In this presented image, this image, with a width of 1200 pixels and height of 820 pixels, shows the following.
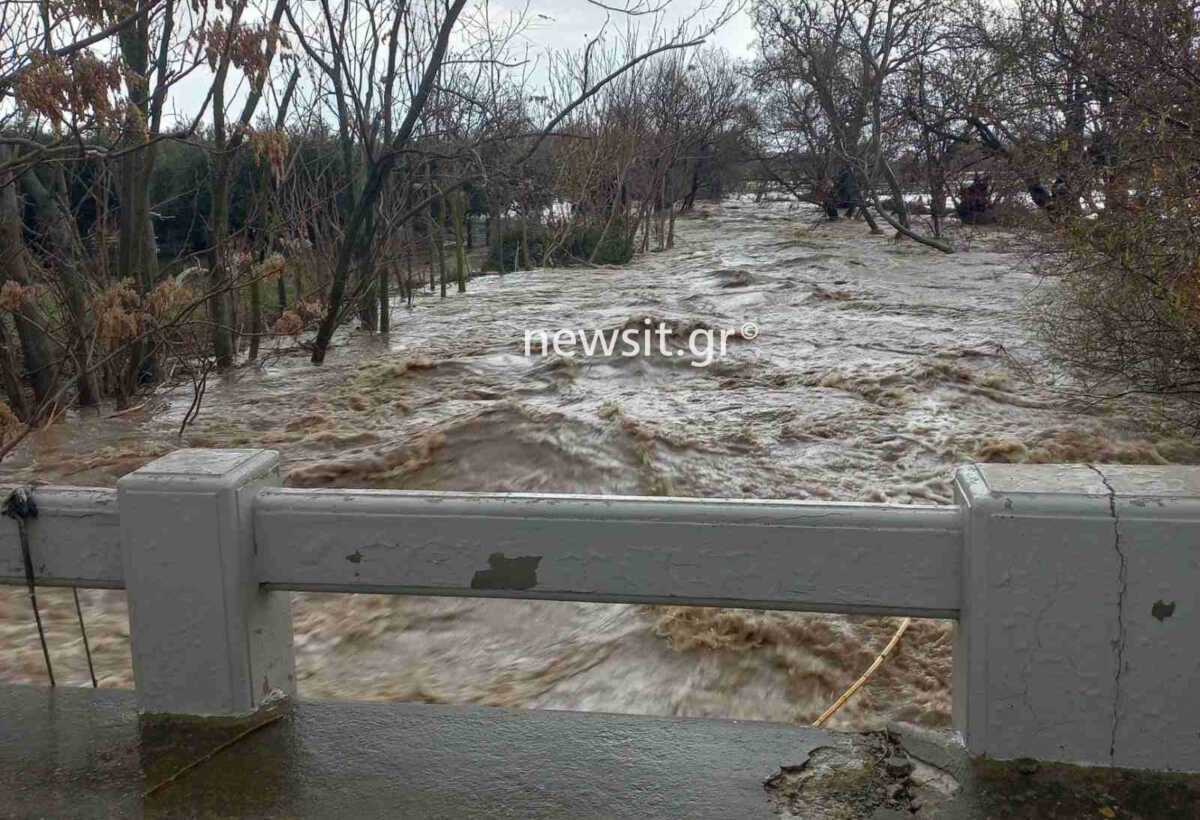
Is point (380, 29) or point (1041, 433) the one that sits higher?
point (380, 29)

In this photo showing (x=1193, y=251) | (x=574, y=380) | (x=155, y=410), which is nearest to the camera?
(x=1193, y=251)

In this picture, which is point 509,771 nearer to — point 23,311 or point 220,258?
point 23,311

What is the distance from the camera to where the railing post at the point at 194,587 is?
298 centimetres

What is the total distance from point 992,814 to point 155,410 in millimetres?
9216

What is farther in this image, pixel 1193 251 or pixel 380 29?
pixel 380 29

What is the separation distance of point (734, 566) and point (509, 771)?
0.76 metres

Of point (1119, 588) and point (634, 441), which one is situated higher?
point (1119, 588)

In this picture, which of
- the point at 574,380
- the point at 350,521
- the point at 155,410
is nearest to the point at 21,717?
the point at 350,521

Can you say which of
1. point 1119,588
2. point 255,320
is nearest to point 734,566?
point 1119,588

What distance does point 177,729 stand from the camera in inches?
121

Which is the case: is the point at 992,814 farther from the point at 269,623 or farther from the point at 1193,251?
the point at 1193,251

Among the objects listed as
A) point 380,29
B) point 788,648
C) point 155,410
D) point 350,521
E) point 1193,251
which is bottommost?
point 788,648

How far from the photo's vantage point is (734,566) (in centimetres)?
286

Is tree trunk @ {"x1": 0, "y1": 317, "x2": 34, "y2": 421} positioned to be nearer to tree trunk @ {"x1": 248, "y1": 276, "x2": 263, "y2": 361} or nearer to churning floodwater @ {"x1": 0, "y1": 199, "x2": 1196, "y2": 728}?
churning floodwater @ {"x1": 0, "y1": 199, "x2": 1196, "y2": 728}
